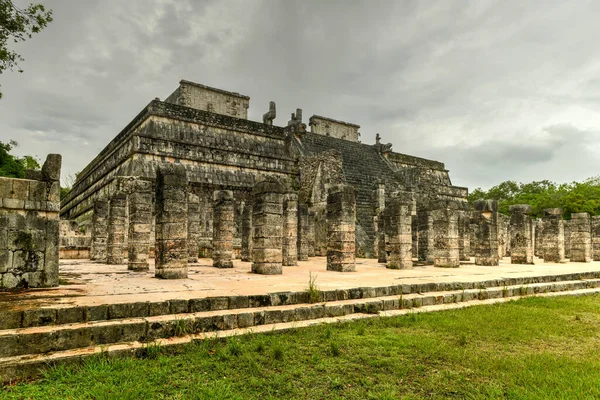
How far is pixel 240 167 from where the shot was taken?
21.0 m

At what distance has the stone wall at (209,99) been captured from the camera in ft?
89.2

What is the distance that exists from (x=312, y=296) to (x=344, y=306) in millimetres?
513

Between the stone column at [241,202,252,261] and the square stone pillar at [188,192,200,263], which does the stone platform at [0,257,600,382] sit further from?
the stone column at [241,202,252,261]

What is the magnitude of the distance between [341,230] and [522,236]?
27.8 ft

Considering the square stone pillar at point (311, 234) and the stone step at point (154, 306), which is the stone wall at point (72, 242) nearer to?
the square stone pillar at point (311, 234)

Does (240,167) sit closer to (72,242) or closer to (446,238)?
(72,242)

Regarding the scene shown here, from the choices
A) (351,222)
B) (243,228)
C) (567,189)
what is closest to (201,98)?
(243,228)

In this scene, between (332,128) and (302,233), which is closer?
(302,233)

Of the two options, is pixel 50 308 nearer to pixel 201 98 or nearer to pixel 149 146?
pixel 149 146

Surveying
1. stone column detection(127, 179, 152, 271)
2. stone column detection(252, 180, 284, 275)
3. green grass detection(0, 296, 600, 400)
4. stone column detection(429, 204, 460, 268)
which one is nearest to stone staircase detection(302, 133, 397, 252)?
stone column detection(429, 204, 460, 268)

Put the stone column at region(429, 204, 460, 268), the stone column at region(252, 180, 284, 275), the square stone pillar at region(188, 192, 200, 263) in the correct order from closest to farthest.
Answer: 1. the stone column at region(252, 180, 284, 275)
2. the square stone pillar at region(188, 192, 200, 263)
3. the stone column at region(429, 204, 460, 268)

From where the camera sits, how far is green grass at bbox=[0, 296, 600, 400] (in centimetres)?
322

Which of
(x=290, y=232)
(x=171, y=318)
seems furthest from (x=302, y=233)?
(x=171, y=318)

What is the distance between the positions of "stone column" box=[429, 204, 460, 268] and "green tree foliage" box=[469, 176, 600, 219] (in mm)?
17625
